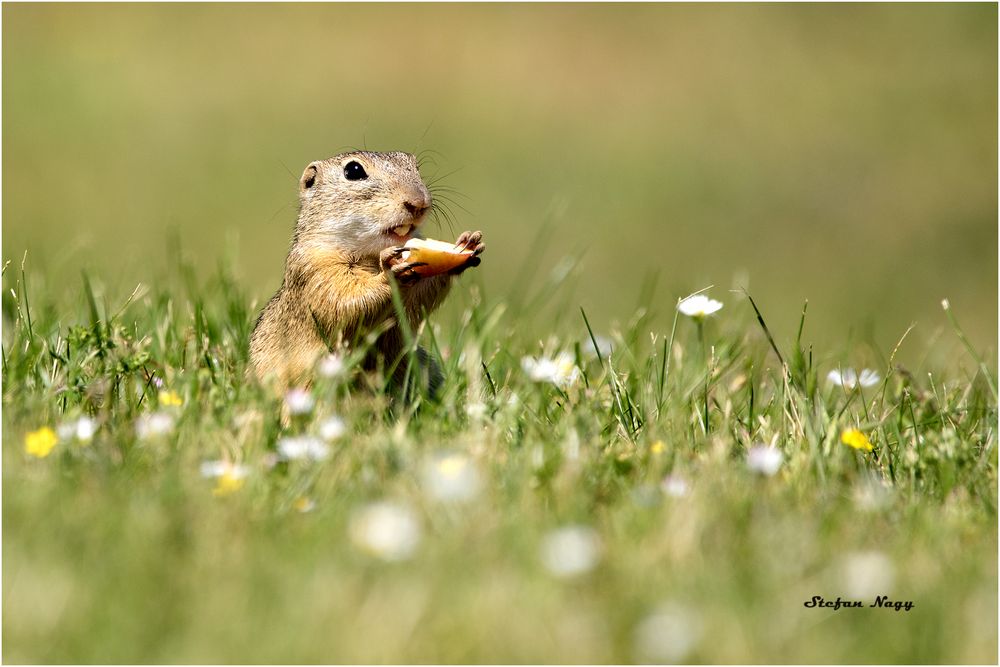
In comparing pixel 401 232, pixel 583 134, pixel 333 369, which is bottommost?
pixel 583 134

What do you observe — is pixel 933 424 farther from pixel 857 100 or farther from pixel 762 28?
pixel 762 28

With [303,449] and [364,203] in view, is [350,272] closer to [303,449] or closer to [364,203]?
[364,203]

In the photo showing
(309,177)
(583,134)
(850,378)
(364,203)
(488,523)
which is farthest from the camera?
(583,134)

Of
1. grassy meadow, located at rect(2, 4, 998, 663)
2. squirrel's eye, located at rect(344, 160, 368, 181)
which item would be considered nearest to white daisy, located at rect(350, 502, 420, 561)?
grassy meadow, located at rect(2, 4, 998, 663)

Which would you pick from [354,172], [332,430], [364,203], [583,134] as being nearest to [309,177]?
[354,172]

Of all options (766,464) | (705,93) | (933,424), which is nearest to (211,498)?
(766,464)

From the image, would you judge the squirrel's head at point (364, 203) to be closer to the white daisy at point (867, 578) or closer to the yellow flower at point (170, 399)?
the yellow flower at point (170, 399)

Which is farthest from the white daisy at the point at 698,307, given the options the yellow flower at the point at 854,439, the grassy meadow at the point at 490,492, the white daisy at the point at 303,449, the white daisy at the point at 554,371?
the white daisy at the point at 303,449
